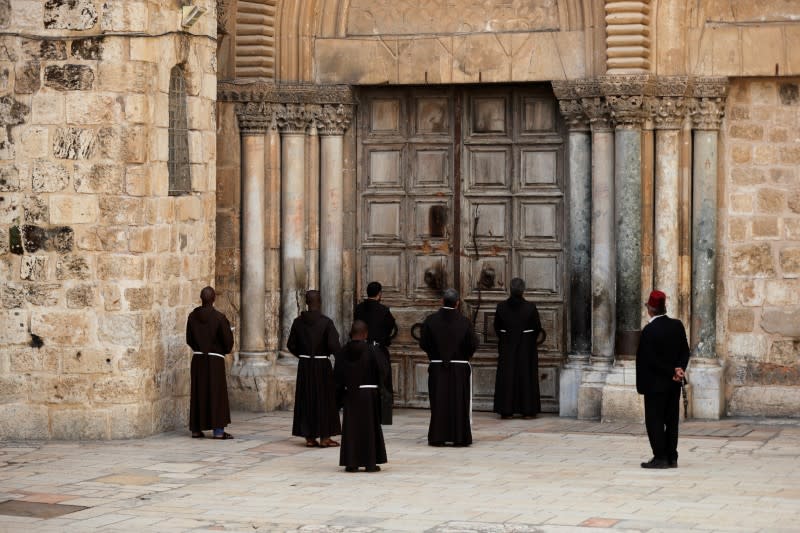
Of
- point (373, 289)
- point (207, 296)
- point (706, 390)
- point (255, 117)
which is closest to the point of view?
point (207, 296)

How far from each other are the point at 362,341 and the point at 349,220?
4.52 metres

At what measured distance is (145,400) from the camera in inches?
559

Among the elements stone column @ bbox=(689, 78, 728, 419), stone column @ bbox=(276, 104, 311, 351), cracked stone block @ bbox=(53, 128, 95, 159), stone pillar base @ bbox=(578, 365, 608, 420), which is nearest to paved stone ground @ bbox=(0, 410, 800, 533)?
stone pillar base @ bbox=(578, 365, 608, 420)

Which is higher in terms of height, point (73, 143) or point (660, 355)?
point (73, 143)

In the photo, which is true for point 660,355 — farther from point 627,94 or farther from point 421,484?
point 627,94

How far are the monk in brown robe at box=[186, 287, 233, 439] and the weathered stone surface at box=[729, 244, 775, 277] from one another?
4.95 m

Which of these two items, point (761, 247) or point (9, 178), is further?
point (761, 247)

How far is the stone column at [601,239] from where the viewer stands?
15.6m

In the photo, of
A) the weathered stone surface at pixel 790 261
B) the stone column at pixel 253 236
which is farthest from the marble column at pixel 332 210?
the weathered stone surface at pixel 790 261

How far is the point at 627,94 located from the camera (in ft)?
50.2

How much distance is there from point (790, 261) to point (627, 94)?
88.5 inches

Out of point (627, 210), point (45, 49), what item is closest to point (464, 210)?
point (627, 210)

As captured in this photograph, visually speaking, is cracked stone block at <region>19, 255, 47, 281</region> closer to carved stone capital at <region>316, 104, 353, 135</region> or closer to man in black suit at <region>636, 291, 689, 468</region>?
carved stone capital at <region>316, 104, 353, 135</region>

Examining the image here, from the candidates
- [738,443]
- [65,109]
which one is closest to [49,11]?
[65,109]
